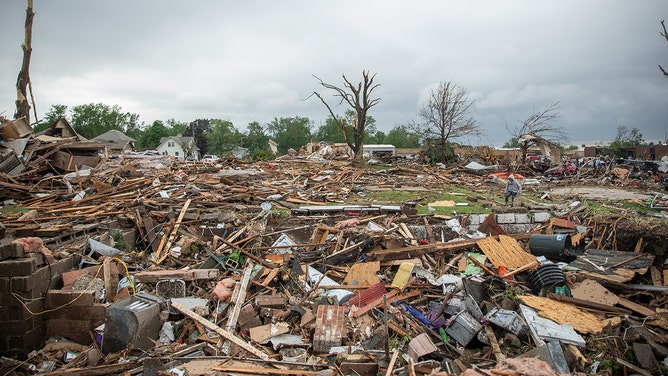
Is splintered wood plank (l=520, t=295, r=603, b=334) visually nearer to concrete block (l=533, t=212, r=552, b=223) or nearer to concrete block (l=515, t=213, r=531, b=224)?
concrete block (l=515, t=213, r=531, b=224)

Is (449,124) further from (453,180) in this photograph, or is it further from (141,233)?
(141,233)

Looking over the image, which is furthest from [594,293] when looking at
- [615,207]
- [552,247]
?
[615,207]

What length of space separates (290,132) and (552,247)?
65.3m

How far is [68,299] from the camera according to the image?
6246 millimetres

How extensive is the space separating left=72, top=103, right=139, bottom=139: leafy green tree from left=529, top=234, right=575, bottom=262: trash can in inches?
2580

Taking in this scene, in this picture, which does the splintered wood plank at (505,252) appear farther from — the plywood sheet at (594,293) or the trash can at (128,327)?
the trash can at (128,327)

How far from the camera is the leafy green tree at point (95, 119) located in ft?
198

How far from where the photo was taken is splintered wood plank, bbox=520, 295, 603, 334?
6.21 metres

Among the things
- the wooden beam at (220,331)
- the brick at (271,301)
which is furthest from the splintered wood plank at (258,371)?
the brick at (271,301)

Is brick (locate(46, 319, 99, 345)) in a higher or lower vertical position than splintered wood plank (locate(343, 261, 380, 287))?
lower

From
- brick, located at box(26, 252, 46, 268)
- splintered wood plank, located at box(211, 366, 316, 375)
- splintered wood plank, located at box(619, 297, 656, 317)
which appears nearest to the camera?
splintered wood plank, located at box(211, 366, 316, 375)

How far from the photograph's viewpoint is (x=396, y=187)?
615 inches

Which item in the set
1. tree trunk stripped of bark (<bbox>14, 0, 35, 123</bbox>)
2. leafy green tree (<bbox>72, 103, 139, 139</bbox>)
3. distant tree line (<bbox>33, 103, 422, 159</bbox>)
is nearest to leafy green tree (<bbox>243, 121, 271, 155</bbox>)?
distant tree line (<bbox>33, 103, 422, 159</bbox>)

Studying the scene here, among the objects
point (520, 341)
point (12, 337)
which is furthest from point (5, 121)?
point (520, 341)
